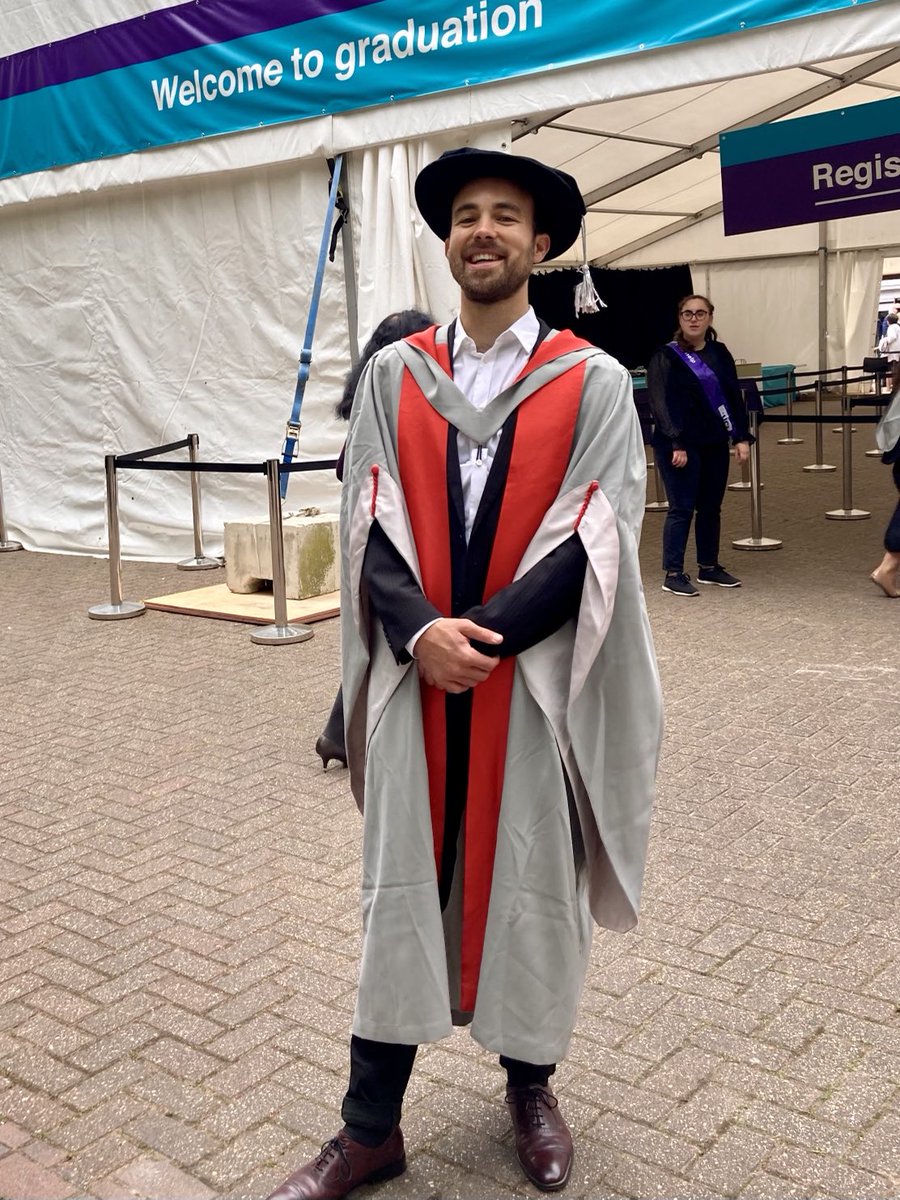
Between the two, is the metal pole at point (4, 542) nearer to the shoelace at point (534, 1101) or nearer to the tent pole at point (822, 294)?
the shoelace at point (534, 1101)

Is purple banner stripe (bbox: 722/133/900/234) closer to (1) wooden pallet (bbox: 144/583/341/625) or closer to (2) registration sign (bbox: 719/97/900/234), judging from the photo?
(2) registration sign (bbox: 719/97/900/234)

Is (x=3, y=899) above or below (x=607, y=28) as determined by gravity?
below

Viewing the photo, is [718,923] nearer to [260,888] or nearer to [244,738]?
[260,888]

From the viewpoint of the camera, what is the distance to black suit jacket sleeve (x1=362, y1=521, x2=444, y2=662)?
2.43 m

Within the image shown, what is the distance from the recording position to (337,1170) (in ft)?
8.27

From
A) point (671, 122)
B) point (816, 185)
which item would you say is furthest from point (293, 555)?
point (671, 122)

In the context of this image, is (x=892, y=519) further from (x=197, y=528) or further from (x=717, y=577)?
(x=197, y=528)

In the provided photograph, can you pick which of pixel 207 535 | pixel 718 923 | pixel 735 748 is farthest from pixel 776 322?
pixel 718 923

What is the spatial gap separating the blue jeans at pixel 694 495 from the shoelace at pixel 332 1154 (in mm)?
5991

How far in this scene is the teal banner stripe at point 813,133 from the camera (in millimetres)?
10453

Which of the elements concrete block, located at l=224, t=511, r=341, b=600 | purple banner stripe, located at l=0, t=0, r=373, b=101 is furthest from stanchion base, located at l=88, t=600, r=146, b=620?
purple banner stripe, located at l=0, t=0, r=373, b=101

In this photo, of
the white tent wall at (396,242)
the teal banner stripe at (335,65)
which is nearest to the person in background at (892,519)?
the teal banner stripe at (335,65)

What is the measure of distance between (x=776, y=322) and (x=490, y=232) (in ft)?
69.1

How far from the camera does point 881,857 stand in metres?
4.12
